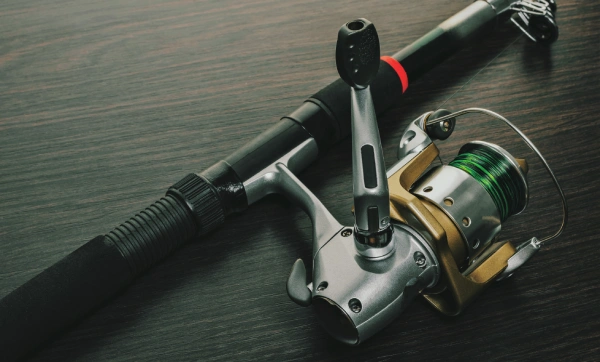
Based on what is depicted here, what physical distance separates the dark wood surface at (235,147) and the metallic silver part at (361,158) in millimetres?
168

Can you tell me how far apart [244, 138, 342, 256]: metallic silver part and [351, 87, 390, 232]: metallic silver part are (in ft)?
0.40

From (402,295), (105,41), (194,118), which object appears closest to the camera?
(402,295)

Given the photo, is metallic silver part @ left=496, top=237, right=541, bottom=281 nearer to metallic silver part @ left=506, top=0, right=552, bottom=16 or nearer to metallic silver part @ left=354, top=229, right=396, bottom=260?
metallic silver part @ left=354, top=229, right=396, bottom=260

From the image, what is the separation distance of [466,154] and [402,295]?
0.66 ft

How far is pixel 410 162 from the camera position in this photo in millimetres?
825

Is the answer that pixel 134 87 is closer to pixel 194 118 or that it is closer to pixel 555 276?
pixel 194 118

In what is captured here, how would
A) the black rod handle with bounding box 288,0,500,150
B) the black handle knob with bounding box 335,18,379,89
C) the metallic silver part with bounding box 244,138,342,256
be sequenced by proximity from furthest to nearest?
the black rod handle with bounding box 288,0,500,150
the metallic silver part with bounding box 244,138,342,256
the black handle knob with bounding box 335,18,379,89

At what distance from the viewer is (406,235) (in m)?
0.76

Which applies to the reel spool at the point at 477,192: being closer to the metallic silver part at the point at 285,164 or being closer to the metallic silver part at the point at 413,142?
the metallic silver part at the point at 413,142

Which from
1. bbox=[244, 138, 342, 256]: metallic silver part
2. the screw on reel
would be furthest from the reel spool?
the screw on reel

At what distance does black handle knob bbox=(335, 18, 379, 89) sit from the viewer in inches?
24.6

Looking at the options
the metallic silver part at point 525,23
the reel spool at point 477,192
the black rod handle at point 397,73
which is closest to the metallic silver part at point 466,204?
the reel spool at point 477,192

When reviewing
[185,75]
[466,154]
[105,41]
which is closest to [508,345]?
[466,154]

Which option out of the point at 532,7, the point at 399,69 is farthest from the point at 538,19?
the point at 399,69
